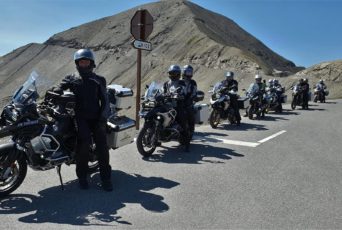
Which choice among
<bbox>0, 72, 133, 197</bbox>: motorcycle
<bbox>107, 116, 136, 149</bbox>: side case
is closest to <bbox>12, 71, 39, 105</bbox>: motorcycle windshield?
<bbox>0, 72, 133, 197</bbox>: motorcycle

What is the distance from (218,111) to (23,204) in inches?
348

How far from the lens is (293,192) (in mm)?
6676

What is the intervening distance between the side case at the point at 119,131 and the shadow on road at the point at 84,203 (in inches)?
29.6

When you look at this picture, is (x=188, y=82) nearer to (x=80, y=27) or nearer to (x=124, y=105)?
(x=124, y=105)

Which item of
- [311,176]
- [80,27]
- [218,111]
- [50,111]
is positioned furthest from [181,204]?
[80,27]

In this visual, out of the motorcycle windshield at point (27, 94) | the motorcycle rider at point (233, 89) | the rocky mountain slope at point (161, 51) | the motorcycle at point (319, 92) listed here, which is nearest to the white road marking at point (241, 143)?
the motorcycle rider at point (233, 89)

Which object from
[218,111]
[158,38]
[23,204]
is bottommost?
[23,204]

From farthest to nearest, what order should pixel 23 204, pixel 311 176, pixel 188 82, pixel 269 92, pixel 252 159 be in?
pixel 269 92 → pixel 188 82 → pixel 252 159 → pixel 311 176 → pixel 23 204

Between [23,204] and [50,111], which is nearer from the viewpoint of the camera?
[23,204]

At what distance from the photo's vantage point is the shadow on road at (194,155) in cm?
873

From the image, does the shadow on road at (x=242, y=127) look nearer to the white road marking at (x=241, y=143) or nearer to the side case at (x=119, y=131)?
the white road marking at (x=241, y=143)

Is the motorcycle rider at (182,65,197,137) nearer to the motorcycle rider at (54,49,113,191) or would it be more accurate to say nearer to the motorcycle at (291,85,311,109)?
the motorcycle rider at (54,49,113,191)

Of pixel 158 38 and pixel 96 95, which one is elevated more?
pixel 158 38

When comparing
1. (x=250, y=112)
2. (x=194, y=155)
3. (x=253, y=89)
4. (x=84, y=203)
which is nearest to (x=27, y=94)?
(x=84, y=203)
